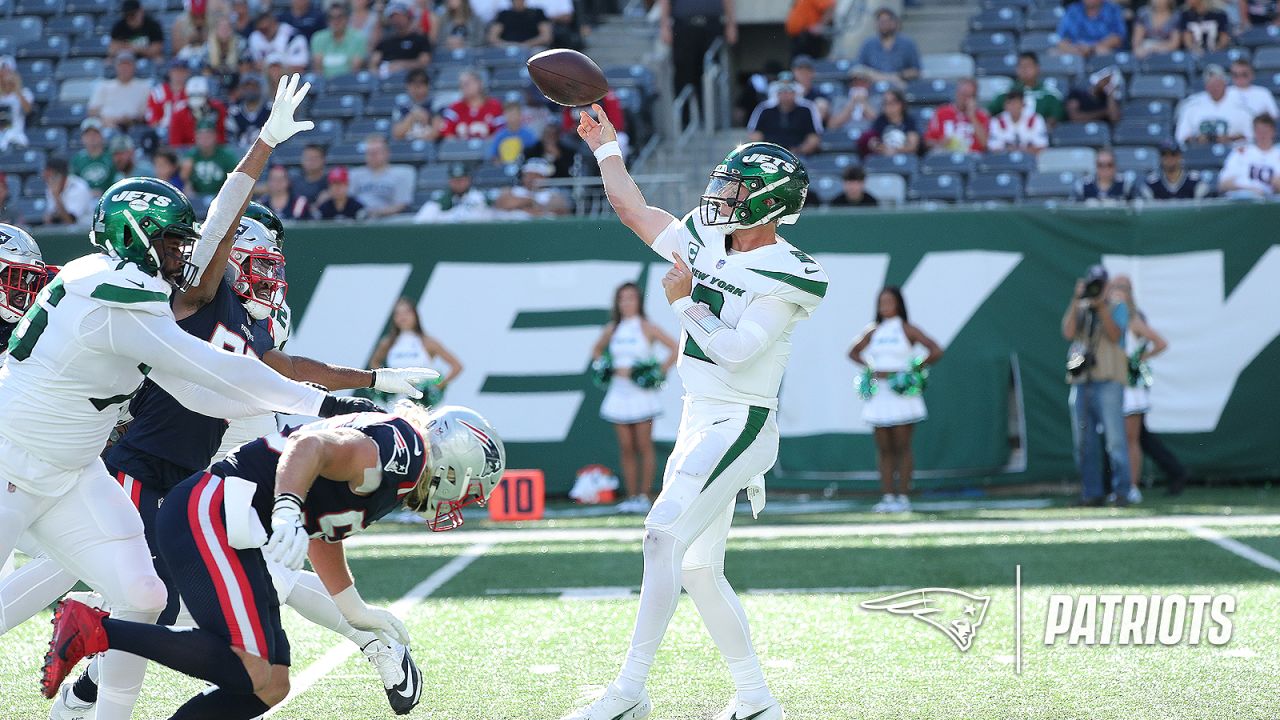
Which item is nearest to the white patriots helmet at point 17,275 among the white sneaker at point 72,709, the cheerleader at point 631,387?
the white sneaker at point 72,709

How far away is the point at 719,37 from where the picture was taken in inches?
614

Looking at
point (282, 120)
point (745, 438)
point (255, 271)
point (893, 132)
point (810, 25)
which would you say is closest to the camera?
point (745, 438)

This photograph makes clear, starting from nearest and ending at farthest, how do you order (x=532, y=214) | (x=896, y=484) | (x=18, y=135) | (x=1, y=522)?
(x=1, y=522) → (x=896, y=484) → (x=532, y=214) → (x=18, y=135)

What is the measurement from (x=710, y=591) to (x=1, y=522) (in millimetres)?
2212

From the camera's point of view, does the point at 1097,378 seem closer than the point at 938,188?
Yes

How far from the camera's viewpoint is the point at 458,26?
1596 centimetres

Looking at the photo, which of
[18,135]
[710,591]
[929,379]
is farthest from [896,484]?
[18,135]

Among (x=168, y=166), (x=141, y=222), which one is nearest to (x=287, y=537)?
(x=141, y=222)

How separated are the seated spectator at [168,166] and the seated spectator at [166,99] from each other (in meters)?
1.31

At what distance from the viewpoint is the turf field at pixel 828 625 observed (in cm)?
530

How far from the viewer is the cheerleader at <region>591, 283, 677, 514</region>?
1158cm

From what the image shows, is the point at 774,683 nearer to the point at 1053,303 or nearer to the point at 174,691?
the point at 174,691

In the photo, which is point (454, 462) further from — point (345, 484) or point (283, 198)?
point (283, 198)

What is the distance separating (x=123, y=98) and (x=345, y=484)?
12539mm
